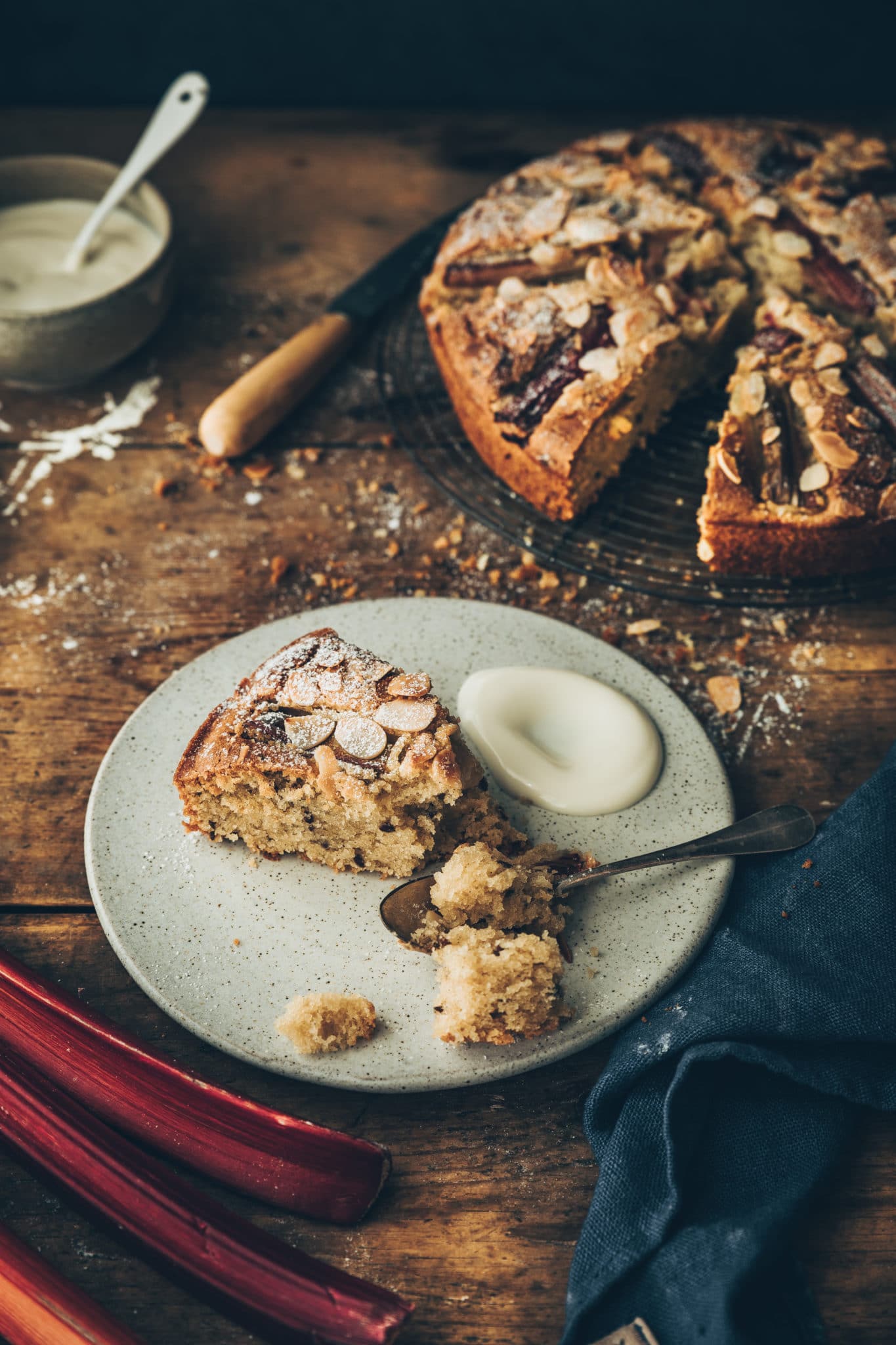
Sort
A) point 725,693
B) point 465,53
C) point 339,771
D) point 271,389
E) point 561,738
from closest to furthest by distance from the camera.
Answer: point 339,771 → point 561,738 → point 725,693 → point 271,389 → point 465,53

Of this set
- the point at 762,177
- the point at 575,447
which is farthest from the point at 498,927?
the point at 762,177

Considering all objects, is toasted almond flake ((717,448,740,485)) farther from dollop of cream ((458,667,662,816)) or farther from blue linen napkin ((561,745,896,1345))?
blue linen napkin ((561,745,896,1345))

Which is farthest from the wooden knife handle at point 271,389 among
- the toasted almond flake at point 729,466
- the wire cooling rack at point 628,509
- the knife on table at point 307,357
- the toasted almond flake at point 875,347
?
the toasted almond flake at point 875,347

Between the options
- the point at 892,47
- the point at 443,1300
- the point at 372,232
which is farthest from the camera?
the point at 892,47

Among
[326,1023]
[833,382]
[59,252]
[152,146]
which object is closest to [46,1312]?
[326,1023]

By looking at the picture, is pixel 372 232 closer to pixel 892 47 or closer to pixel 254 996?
pixel 892 47

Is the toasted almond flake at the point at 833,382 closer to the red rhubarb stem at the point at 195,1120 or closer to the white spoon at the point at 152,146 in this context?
the white spoon at the point at 152,146

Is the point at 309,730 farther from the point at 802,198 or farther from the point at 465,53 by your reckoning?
the point at 465,53
